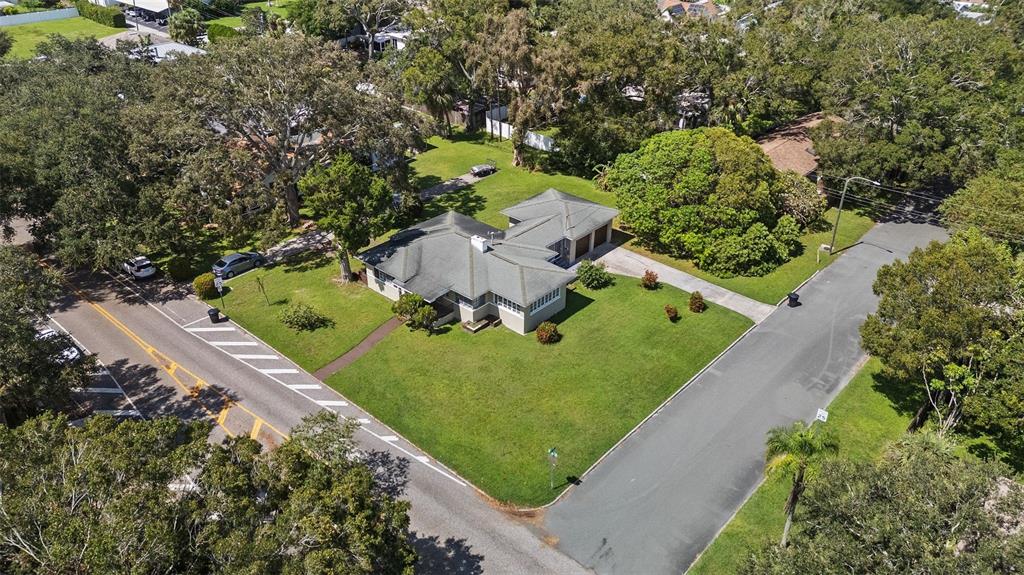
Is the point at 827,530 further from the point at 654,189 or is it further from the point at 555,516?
the point at 654,189

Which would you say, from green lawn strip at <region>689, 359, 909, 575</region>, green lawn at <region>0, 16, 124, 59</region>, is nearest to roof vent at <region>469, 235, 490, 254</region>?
green lawn strip at <region>689, 359, 909, 575</region>

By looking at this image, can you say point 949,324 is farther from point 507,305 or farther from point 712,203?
point 507,305

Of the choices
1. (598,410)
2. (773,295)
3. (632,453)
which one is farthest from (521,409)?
(773,295)

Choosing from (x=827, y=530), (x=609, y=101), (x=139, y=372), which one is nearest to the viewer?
(x=827, y=530)

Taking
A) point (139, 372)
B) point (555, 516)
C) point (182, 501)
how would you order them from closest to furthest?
1. point (182, 501)
2. point (555, 516)
3. point (139, 372)

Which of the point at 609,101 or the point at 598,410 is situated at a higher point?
the point at 609,101

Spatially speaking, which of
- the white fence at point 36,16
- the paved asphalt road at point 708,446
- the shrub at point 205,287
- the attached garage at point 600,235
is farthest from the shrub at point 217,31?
the paved asphalt road at point 708,446

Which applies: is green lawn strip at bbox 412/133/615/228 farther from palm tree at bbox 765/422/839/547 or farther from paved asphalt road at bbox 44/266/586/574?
palm tree at bbox 765/422/839/547
